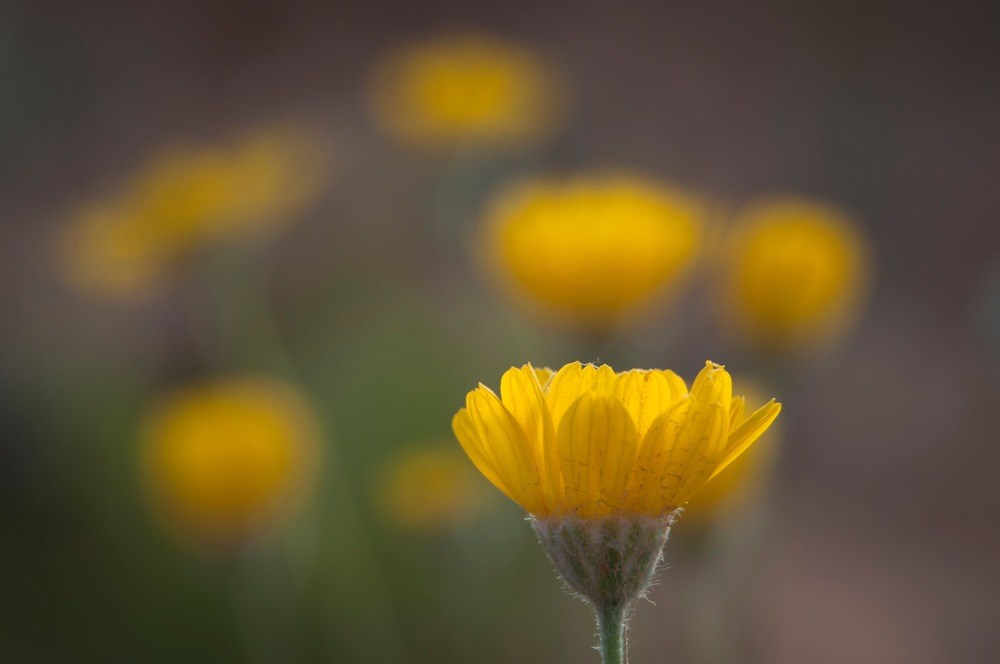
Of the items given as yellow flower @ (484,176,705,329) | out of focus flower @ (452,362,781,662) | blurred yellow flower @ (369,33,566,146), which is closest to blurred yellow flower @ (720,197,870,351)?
yellow flower @ (484,176,705,329)

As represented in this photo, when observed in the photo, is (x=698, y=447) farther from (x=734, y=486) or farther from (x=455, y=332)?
(x=455, y=332)

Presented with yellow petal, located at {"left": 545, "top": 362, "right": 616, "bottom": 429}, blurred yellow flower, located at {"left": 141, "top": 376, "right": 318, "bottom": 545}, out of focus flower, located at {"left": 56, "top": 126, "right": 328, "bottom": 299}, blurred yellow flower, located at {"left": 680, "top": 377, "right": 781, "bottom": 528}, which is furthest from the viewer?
out of focus flower, located at {"left": 56, "top": 126, "right": 328, "bottom": 299}

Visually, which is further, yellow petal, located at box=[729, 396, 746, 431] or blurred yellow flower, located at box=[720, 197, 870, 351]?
blurred yellow flower, located at box=[720, 197, 870, 351]

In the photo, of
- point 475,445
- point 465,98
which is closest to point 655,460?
point 475,445

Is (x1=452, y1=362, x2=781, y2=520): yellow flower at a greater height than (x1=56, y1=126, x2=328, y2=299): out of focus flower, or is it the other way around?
(x1=56, y1=126, x2=328, y2=299): out of focus flower

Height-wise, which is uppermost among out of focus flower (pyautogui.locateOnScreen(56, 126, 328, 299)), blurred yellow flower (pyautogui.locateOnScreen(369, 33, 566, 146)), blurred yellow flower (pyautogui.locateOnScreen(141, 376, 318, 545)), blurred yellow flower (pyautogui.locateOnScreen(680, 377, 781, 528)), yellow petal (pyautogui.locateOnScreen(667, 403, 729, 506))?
blurred yellow flower (pyautogui.locateOnScreen(369, 33, 566, 146))

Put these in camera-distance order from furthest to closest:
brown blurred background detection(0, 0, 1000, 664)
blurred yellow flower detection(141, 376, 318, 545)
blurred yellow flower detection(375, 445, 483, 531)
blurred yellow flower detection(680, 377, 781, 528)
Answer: brown blurred background detection(0, 0, 1000, 664) → blurred yellow flower detection(375, 445, 483, 531) → blurred yellow flower detection(141, 376, 318, 545) → blurred yellow flower detection(680, 377, 781, 528)

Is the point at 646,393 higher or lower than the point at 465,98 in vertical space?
lower

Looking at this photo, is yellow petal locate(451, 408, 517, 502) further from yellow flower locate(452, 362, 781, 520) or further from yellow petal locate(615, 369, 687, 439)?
yellow petal locate(615, 369, 687, 439)
